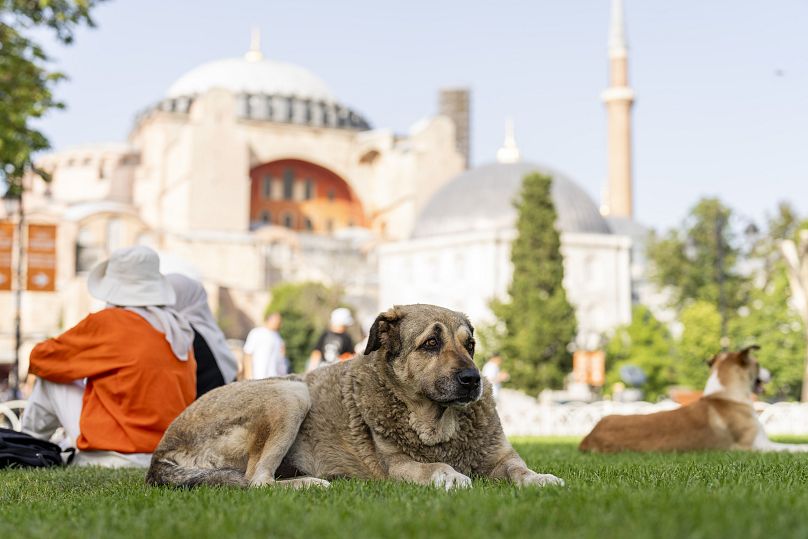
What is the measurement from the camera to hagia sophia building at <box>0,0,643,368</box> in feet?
223

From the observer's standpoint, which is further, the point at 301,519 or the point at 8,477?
the point at 8,477

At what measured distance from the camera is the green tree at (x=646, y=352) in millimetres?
54969

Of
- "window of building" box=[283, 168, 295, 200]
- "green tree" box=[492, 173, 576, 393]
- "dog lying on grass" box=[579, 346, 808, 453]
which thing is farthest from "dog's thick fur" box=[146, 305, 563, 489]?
"window of building" box=[283, 168, 295, 200]

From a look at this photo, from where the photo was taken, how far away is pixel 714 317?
51062mm

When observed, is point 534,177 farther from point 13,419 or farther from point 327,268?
point 327,268

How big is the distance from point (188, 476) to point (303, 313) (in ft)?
227

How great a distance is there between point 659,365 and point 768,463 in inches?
1952

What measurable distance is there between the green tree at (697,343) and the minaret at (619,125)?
138ft

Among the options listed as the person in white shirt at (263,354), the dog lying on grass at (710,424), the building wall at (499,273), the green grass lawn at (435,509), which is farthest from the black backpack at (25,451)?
the building wall at (499,273)

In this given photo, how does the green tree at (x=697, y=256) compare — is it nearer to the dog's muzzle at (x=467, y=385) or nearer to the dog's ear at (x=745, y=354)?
the dog's ear at (x=745, y=354)

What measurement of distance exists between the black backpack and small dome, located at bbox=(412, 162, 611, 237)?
59864 millimetres

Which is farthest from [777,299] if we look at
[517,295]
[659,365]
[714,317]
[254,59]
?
[254,59]

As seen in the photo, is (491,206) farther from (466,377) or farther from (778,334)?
(466,377)

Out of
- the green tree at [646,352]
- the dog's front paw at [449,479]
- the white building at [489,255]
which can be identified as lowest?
the green tree at [646,352]
